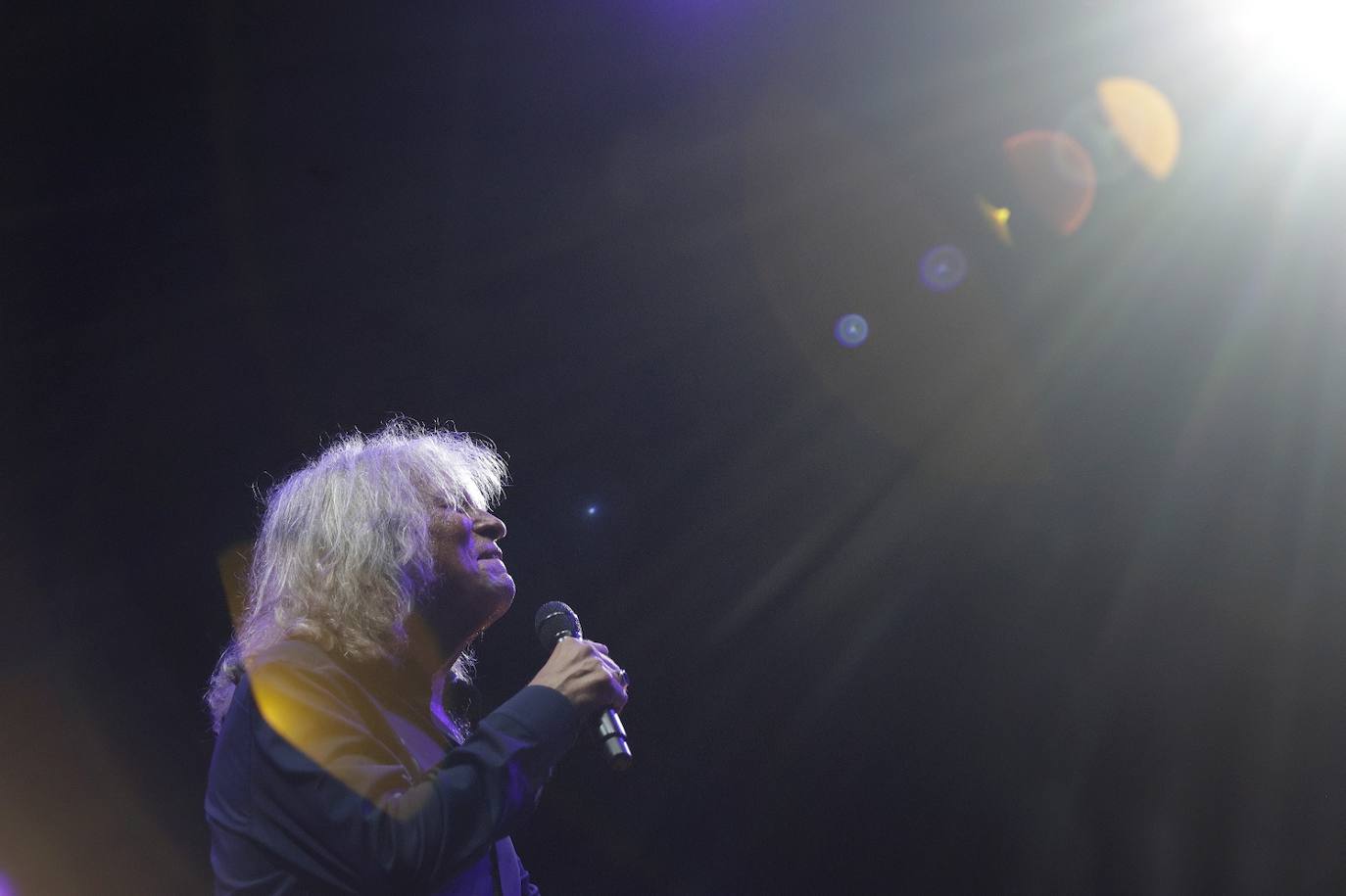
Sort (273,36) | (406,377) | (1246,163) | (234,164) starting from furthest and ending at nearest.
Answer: (406,377) < (1246,163) < (234,164) < (273,36)

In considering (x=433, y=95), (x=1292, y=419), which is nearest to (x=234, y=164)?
(x=433, y=95)

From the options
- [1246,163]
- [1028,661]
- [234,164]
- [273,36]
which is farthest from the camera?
[1028,661]

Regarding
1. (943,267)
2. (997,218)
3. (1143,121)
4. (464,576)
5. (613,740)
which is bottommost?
(613,740)

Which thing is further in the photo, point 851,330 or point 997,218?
point 851,330

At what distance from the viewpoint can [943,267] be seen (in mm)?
2936

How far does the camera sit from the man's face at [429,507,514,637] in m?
1.47

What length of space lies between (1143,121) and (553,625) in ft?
8.19

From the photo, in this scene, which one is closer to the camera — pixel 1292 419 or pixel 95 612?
pixel 95 612

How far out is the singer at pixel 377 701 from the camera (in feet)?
3.19

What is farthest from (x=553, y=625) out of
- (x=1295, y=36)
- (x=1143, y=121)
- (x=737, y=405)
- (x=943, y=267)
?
(x=1295, y=36)

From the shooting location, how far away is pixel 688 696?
116 inches

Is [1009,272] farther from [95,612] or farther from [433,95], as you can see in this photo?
[95,612]

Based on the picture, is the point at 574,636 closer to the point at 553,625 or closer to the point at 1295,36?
the point at 553,625

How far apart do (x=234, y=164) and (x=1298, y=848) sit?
4211 millimetres
